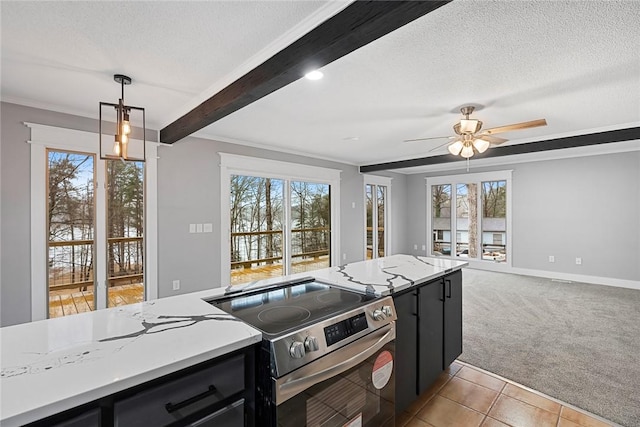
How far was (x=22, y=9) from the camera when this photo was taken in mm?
1646

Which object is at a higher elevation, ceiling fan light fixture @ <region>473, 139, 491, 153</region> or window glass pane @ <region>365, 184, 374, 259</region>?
ceiling fan light fixture @ <region>473, 139, 491, 153</region>

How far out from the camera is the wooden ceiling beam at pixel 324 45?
4.58ft

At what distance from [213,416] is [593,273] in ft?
23.0

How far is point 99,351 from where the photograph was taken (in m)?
1.00

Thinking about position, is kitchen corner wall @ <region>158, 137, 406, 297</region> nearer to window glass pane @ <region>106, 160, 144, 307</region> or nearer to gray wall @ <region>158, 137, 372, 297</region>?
gray wall @ <region>158, 137, 372, 297</region>

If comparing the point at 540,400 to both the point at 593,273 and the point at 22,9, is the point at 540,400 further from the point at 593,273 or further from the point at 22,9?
the point at 593,273

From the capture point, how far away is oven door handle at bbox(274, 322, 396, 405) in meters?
1.12

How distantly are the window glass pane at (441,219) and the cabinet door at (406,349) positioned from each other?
612 cm

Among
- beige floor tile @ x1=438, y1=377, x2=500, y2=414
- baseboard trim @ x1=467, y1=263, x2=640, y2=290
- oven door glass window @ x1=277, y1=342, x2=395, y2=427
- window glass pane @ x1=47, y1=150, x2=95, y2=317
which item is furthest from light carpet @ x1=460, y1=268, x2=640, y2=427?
window glass pane @ x1=47, y1=150, x2=95, y2=317

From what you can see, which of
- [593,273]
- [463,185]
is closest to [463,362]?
[593,273]

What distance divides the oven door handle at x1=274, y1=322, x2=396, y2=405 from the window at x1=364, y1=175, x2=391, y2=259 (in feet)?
18.1

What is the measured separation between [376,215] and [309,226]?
2.19 metres

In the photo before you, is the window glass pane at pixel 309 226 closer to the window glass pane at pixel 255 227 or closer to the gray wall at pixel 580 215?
the window glass pane at pixel 255 227

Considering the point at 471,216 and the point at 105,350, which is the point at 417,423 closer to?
the point at 105,350
